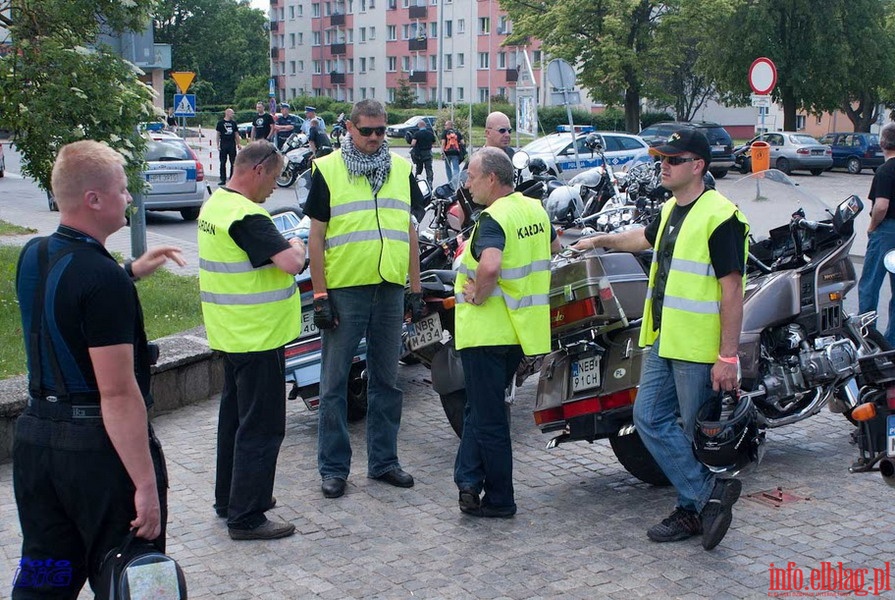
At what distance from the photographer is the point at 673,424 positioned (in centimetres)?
513

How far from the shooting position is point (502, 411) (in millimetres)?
5480

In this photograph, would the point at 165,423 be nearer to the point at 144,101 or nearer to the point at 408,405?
the point at 408,405

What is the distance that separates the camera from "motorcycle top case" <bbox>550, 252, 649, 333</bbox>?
5.71m

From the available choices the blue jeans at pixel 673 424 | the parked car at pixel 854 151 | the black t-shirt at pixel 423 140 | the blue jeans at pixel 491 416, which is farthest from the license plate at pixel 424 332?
the parked car at pixel 854 151

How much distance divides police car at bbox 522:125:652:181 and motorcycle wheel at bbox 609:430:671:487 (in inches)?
758

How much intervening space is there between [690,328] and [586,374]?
1010mm

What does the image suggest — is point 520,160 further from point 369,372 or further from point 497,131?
point 369,372

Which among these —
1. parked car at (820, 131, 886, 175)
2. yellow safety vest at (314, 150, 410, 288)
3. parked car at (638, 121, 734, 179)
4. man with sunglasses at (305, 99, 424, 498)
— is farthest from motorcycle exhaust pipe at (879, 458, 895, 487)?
parked car at (820, 131, 886, 175)

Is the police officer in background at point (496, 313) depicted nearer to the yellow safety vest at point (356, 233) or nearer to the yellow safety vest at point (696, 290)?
the yellow safety vest at point (356, 233)

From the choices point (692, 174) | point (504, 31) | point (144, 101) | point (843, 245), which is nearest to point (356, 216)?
point (692, 174)

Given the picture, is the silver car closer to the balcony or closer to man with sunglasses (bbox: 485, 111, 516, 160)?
man with sunglasses (bbox: 485, 111, 516, 160)

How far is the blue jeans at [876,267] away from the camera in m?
8.50

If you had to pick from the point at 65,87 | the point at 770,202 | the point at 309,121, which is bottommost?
the point at 770,202

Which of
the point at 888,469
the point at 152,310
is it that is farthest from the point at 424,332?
the point at 152,310
